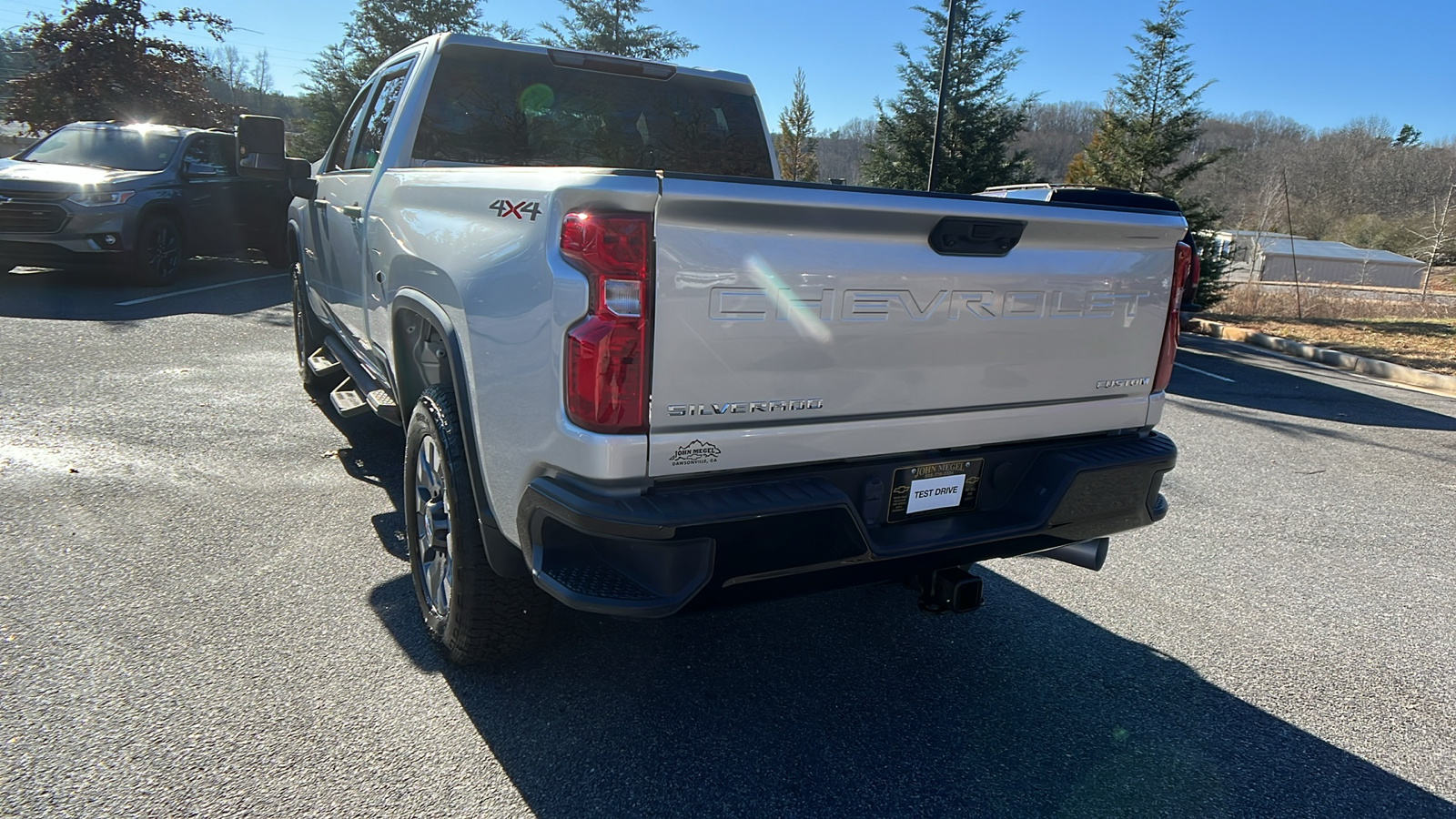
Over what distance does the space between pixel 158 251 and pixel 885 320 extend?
1128cm

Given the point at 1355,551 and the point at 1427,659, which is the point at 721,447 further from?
the point at 1355,551

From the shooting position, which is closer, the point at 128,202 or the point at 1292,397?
the point at 1292,397

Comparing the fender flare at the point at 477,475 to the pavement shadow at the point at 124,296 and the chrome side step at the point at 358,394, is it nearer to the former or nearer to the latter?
the chrome side step at the point at 358,394

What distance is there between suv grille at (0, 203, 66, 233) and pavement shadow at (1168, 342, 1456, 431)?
1201cm

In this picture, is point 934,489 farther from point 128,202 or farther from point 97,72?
point 97,72

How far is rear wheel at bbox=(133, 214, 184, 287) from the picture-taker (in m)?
10.5

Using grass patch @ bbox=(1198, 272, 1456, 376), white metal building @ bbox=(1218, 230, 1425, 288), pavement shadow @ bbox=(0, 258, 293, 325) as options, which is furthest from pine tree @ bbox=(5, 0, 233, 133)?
white metal building @ bbox=(1218, 230, 1425, 288)

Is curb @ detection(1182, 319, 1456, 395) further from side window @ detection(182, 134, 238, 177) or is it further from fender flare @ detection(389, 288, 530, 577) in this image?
side window @ detection(182, 134, 238, 177)

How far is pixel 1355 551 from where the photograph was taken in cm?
454

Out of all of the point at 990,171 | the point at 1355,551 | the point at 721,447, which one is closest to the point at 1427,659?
the point at 1355,551

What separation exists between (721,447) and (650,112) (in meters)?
2.77

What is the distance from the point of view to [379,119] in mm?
4574

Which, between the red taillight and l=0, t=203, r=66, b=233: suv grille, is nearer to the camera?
the red taillight

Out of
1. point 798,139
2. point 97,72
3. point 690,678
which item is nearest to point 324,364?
point 690,678
